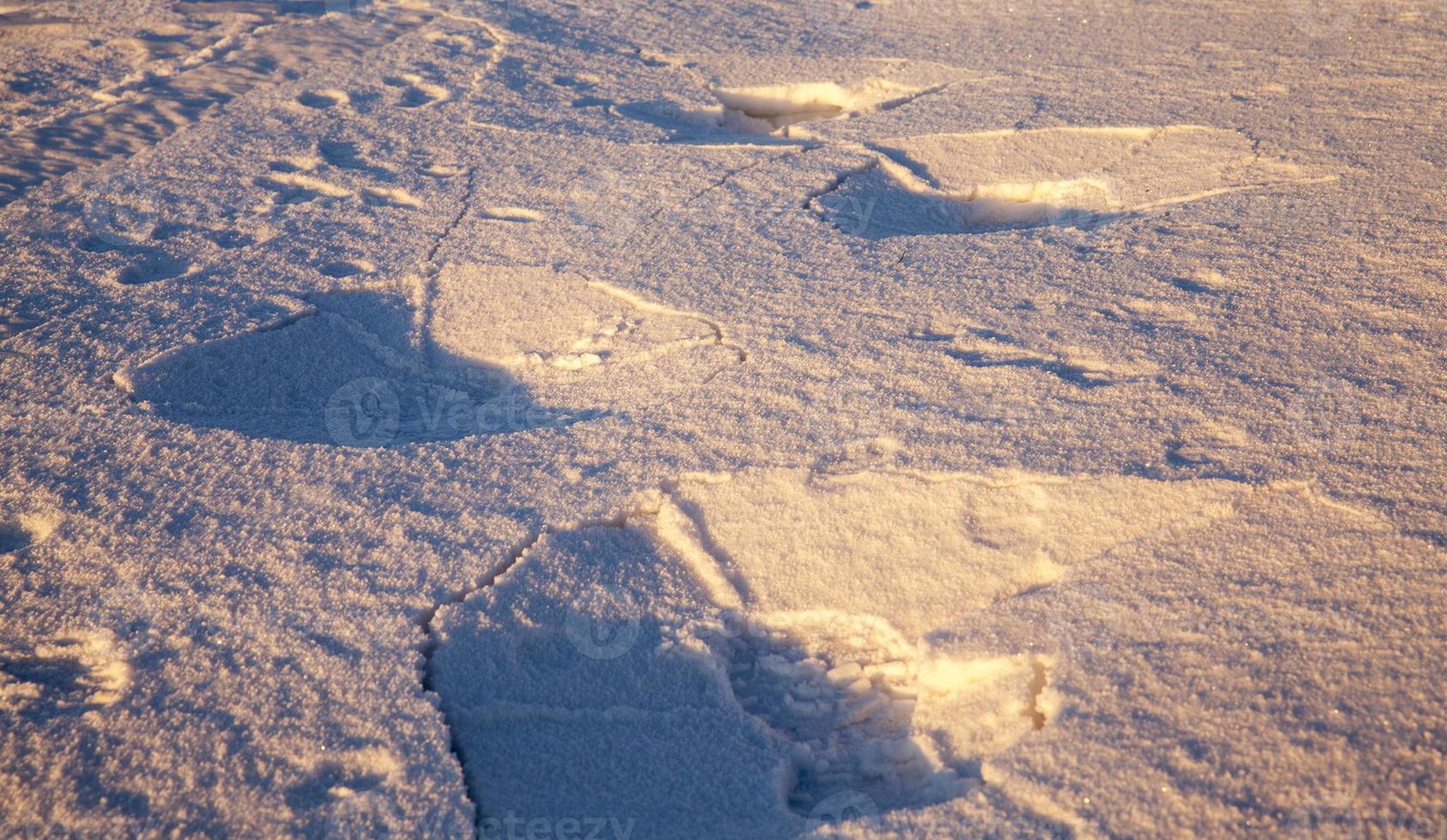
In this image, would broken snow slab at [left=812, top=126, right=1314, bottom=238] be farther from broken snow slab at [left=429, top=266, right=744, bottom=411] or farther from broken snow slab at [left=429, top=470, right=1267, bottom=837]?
broken snow slab at [left=429, top=470, right=1267, bottom=837]

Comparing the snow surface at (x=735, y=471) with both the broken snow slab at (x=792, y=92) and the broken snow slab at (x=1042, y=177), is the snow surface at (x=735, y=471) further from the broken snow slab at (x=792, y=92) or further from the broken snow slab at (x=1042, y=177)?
the broken snow slab at (x=792, y=92)

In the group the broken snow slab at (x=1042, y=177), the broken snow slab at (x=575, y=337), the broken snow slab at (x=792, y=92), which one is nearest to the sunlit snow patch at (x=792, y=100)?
the broken snow slab at (x=792, y=92)

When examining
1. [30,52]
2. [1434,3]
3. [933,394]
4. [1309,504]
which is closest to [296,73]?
[30,52]

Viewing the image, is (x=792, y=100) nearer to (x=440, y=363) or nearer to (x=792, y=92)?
(x=792, y=92)

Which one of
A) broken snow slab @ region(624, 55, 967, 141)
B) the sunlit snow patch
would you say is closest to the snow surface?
broken snow slab @ region(624, 55, 967, 141)

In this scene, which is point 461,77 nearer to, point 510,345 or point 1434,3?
point 510,345

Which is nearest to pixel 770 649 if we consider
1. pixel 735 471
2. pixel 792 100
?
pixel 735 471

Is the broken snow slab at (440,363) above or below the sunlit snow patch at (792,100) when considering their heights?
below
